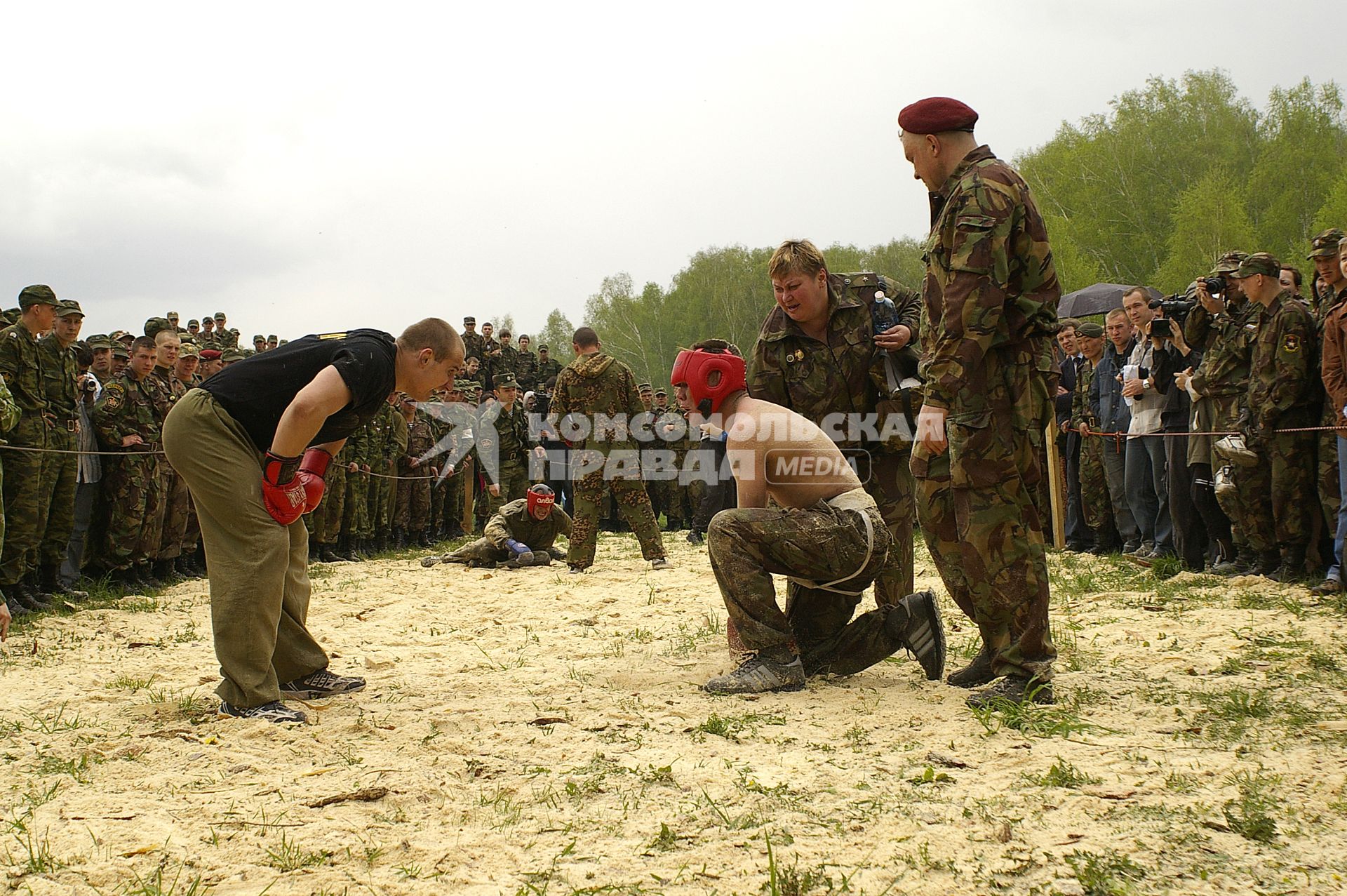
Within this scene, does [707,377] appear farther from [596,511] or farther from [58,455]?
[58,455]

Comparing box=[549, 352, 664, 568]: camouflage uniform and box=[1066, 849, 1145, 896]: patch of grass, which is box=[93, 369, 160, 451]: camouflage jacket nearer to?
box=[549, 352, 664, 568]: camouflage uniform

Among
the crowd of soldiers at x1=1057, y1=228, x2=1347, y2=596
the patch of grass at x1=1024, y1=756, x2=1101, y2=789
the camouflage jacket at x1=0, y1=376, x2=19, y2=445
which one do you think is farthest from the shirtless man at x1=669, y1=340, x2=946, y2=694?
the camouflage jacket at x1=0, y1=376, x2=19, y2=445

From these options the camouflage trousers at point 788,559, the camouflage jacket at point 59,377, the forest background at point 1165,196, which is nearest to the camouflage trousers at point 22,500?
the camouflage jacket at point 59,377

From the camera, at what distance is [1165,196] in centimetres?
3981

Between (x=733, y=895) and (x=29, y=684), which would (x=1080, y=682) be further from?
(x=29, y=684)

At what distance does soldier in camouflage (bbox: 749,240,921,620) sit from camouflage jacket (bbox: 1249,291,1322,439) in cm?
322

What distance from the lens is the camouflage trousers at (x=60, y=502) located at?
24.4 feet

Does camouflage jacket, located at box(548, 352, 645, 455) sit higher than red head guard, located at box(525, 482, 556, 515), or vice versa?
camouflage jacket, located at box(548, 352, 645, 455)

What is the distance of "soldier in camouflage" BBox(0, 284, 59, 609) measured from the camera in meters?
6.99

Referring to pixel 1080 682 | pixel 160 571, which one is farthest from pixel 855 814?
pixel 160 571

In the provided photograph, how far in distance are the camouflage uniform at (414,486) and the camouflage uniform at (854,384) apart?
903 centimetres

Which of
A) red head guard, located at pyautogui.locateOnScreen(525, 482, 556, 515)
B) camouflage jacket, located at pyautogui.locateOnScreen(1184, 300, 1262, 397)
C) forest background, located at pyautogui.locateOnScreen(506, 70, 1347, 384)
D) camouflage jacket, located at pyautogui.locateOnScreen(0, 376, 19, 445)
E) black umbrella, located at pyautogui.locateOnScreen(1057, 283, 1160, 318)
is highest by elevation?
forest background, located at pyautogui.locateOnScreen(506, 70, 1347, 384)

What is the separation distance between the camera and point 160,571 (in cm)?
900

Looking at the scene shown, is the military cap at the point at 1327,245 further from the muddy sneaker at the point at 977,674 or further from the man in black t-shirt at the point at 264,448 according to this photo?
the man in black t-shirt at the point at 264,448
